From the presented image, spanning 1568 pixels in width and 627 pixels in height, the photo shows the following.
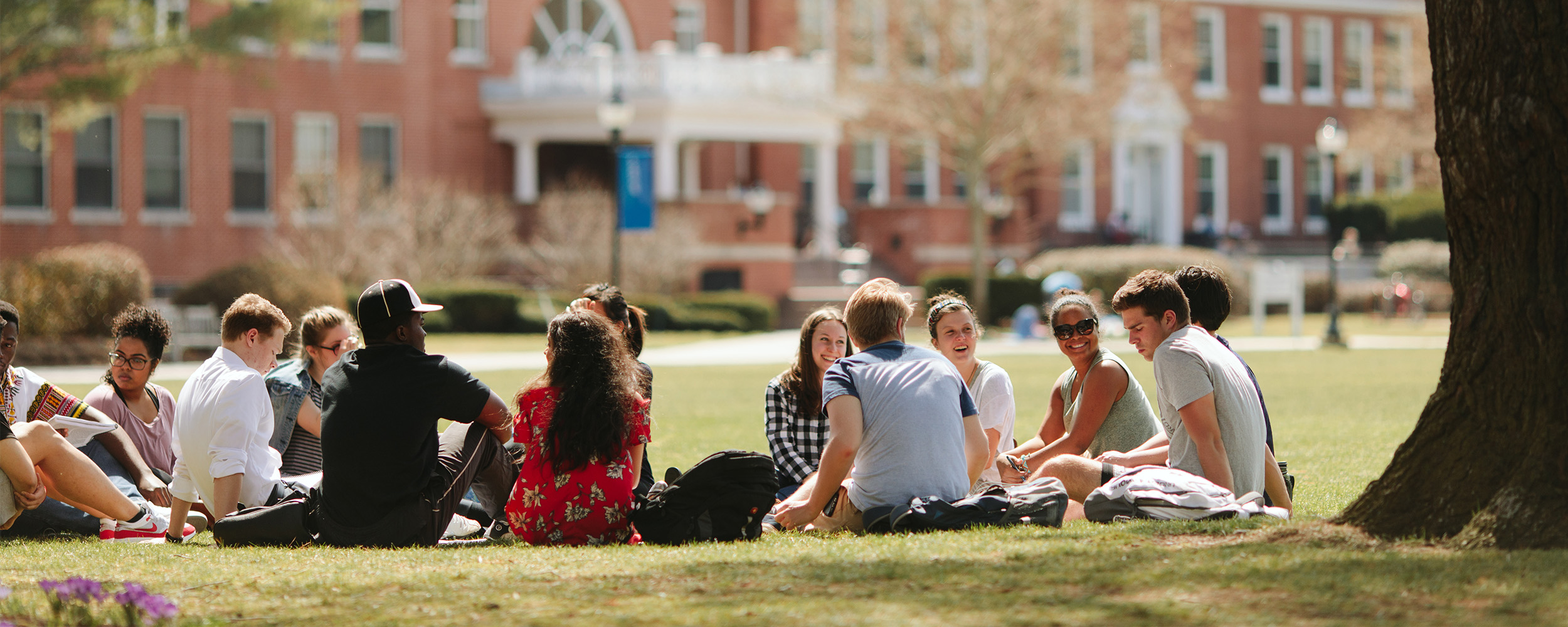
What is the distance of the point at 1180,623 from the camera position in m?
4.23

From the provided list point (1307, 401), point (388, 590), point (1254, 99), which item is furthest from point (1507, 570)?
point (1254, 99)

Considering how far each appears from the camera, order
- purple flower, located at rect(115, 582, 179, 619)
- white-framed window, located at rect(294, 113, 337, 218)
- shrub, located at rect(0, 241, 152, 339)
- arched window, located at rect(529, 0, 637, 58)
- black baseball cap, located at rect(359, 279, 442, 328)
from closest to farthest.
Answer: purple flower, located at rect(115, 582, 179, 619) → black baseball cap, located at rect(359, 279, 442, 328) → shrub, located at rect(0, 241, 152, 339) → white-framed window, located at rect(294, 113, 337, 218) → arched window, located at rect(529, 0, 637, 58)

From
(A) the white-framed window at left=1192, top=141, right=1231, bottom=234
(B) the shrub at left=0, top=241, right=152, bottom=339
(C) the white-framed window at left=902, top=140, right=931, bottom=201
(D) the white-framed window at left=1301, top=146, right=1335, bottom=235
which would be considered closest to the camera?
(B) the shrub at left=0, top=241, right=152, bottom=339

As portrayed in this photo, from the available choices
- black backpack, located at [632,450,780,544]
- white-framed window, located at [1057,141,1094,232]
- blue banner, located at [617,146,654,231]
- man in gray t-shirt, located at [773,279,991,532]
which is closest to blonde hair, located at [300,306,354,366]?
black backpack, located at [632,450,780,544]

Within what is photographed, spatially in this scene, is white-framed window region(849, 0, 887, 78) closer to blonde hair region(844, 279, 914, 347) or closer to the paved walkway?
the paved walkway

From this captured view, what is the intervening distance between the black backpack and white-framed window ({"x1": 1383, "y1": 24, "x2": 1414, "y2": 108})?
123 ft

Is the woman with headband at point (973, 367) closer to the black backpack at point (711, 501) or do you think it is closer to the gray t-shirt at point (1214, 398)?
the gray t-shirt at point (1214, 398)

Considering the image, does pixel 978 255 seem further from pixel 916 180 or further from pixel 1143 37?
pixel 916 180

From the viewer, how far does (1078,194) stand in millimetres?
41406

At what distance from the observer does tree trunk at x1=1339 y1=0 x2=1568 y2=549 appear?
5.16m

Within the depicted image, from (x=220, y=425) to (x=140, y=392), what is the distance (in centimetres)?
116

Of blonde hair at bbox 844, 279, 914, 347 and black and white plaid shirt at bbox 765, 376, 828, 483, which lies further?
black and white plaid shirt at bbox 765, 376, 828, 483

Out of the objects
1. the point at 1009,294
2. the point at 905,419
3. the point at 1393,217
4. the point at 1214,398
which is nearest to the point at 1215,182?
the point at 1393,217

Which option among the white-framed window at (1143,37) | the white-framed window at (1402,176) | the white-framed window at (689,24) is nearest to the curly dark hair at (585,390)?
the white-framed window at (1143,37)
